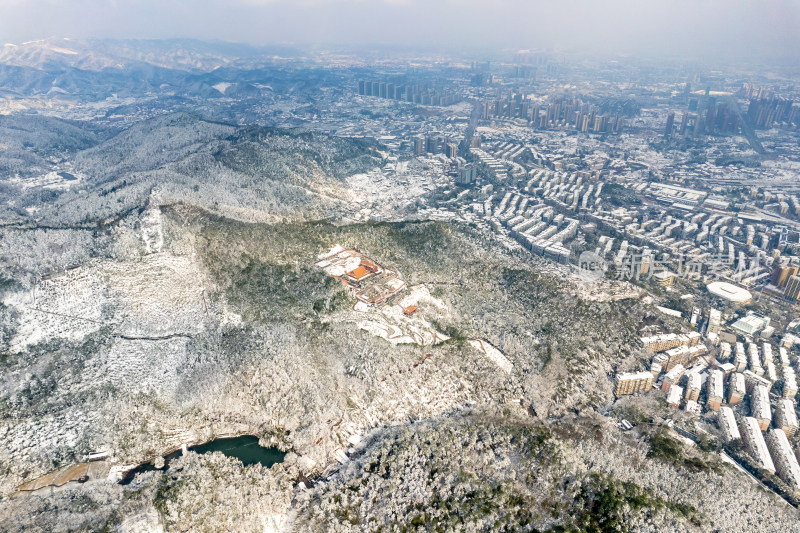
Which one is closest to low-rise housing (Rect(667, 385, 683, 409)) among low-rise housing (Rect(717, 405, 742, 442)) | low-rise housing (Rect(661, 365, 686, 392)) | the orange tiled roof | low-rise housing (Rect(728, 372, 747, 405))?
low-rise housing (Rect(661, 365, 686, 392))

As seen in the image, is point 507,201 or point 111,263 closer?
point 111,263

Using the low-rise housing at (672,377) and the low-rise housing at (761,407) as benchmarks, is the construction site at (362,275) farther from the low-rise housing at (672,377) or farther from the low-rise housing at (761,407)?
the low-rise housing at (761,407)

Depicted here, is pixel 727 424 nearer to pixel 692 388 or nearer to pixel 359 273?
pixel 692 388

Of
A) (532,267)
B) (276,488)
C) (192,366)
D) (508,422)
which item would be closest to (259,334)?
(192,366)

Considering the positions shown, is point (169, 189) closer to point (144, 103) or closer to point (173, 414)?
point (173, 414)

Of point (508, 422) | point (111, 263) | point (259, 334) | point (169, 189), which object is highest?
point (169, 189)

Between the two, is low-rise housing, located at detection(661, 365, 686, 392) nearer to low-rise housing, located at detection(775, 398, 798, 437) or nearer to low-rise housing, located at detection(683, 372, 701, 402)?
low-rise housing, located at detection(683, 372, 701, 402)
